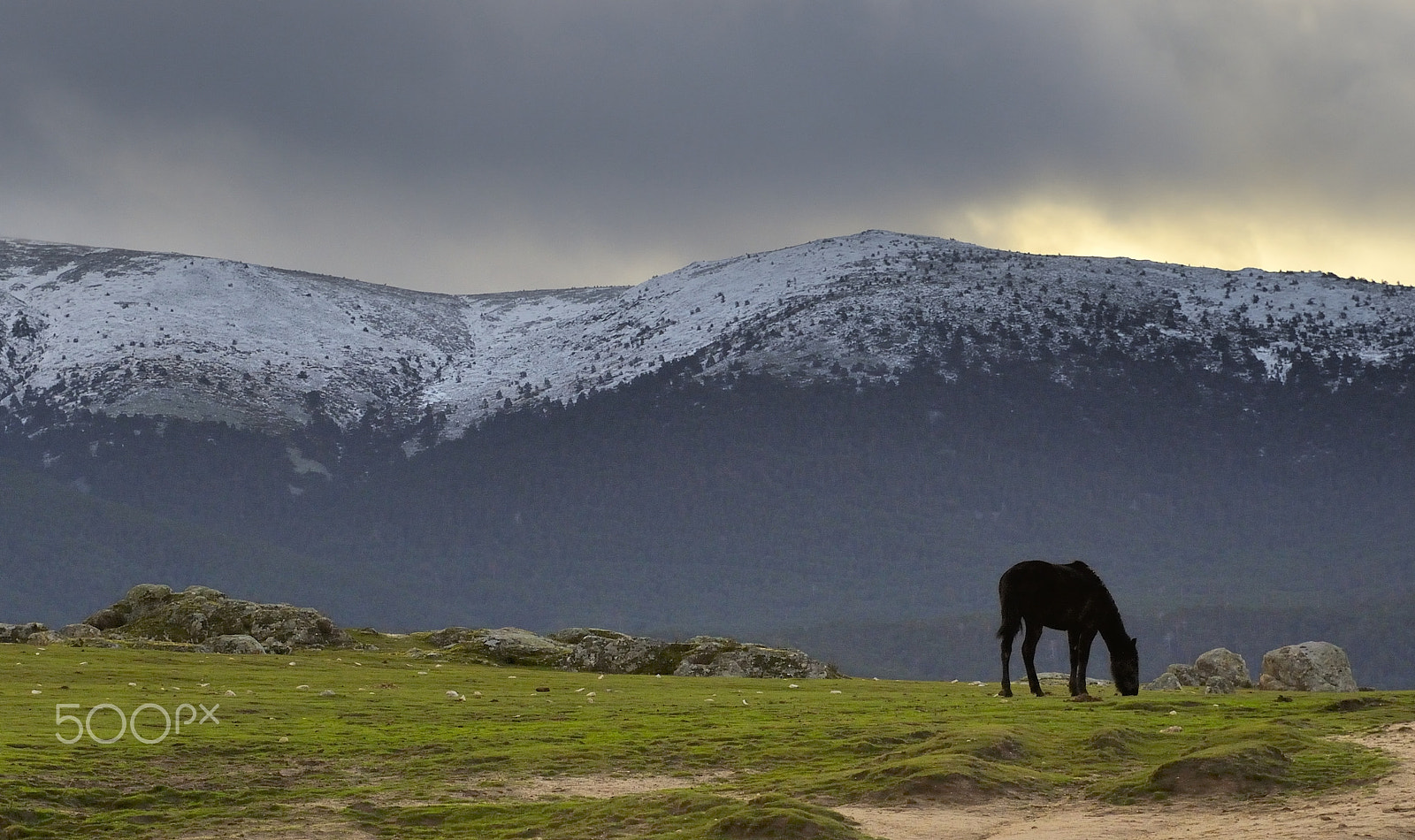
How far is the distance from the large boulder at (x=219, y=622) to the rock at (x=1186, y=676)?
33950 millimetres

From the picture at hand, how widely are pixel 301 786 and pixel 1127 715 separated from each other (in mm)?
17642

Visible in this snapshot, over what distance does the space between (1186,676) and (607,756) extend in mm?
31293

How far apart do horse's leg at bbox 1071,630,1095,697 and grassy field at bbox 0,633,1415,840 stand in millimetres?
723

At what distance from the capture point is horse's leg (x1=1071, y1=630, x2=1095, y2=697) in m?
37.7

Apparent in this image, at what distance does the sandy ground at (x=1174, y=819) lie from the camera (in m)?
20.9

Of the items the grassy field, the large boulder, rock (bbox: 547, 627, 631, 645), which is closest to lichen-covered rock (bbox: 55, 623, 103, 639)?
the large boulder

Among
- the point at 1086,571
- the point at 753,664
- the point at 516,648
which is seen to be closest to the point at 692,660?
the point at 753,664

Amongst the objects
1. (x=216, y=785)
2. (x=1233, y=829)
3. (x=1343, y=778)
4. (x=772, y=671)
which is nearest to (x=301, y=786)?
(x=216, y=785)

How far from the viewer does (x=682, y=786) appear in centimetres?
2634

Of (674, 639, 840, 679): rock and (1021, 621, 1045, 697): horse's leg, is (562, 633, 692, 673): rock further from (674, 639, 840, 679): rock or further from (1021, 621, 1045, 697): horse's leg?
(1021, 621, 1045, 697): horse's leg

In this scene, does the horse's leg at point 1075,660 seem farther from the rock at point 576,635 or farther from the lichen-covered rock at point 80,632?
the lichen-covered rock at point 80,632

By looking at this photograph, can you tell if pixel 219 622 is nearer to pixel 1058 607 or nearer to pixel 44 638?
pixel 44 638

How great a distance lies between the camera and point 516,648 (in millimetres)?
64000

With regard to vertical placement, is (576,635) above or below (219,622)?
below
